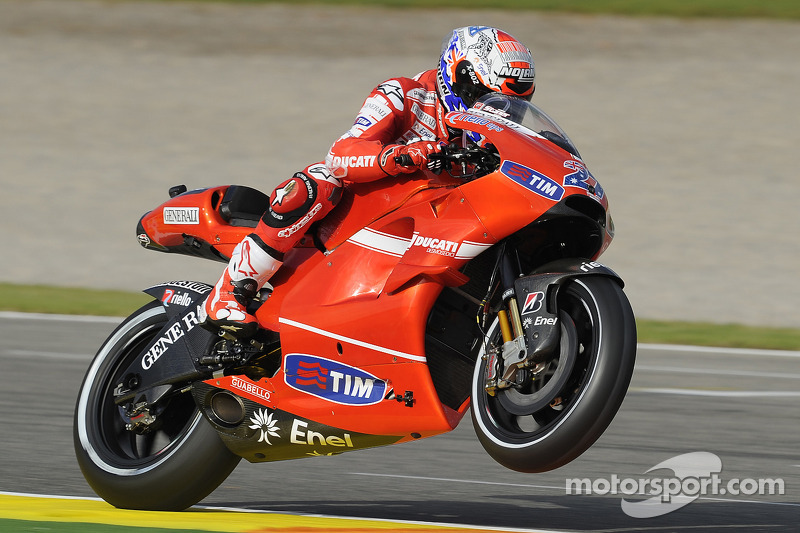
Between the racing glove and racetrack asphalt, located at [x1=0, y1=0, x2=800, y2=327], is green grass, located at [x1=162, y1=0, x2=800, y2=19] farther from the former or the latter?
the racing glove

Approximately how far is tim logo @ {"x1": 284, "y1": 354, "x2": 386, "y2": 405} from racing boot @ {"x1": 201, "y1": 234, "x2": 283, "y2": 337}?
0.84 ft

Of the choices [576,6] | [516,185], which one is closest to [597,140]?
[576,6]

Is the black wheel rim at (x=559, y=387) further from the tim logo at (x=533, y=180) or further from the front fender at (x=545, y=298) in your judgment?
the tim logo at (x=533, y=180)

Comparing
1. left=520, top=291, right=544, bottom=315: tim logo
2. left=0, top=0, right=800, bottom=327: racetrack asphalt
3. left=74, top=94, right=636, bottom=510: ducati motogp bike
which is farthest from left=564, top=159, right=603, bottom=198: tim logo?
left=0, top=0, right=800, bottom=327: racetrack asphalt

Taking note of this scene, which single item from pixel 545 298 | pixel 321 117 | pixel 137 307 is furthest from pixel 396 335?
pixel 321 117

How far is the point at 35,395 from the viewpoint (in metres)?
7.86

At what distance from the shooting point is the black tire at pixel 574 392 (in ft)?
13.2

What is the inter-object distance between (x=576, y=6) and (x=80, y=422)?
17019mm

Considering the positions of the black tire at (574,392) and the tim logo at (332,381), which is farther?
the tim logo at (332,381)

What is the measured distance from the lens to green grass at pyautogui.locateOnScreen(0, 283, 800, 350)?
10375 mm

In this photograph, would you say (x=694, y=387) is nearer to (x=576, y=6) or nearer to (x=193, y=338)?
(x=193, y=338)

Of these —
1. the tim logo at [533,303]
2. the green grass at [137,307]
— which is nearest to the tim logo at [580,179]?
the tim logo at [533,303]

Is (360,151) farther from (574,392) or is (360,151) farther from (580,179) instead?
(574,392)

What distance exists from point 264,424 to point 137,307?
6.69 meters
